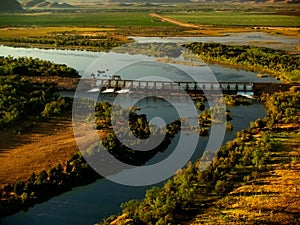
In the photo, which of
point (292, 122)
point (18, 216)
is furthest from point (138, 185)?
point (292, 122)

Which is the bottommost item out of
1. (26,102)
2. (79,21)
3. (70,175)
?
(70,175)

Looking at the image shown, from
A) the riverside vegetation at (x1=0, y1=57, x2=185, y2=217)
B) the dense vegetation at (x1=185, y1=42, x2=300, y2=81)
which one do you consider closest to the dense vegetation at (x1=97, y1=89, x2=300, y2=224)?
the riverside vegetation at (x1=0, y1=57, x2=185, y2=217)

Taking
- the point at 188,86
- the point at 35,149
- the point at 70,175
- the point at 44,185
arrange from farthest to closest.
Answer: the point at 188,86 < the point at 35,149 < the point at 70,175 < the point at 44,185

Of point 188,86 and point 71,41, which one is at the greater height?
point 71,41

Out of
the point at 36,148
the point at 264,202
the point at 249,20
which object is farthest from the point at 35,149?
the point at 249,20

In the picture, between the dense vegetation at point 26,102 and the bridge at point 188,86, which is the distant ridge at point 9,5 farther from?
the dense vegetation at point 26,102

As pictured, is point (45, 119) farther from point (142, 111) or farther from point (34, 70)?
point (34, 70)

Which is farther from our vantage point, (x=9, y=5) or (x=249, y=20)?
(x=9, y=5)

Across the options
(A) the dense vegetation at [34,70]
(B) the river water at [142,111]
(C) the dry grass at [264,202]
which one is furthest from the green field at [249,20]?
(C) the dry grass at [264,202]
